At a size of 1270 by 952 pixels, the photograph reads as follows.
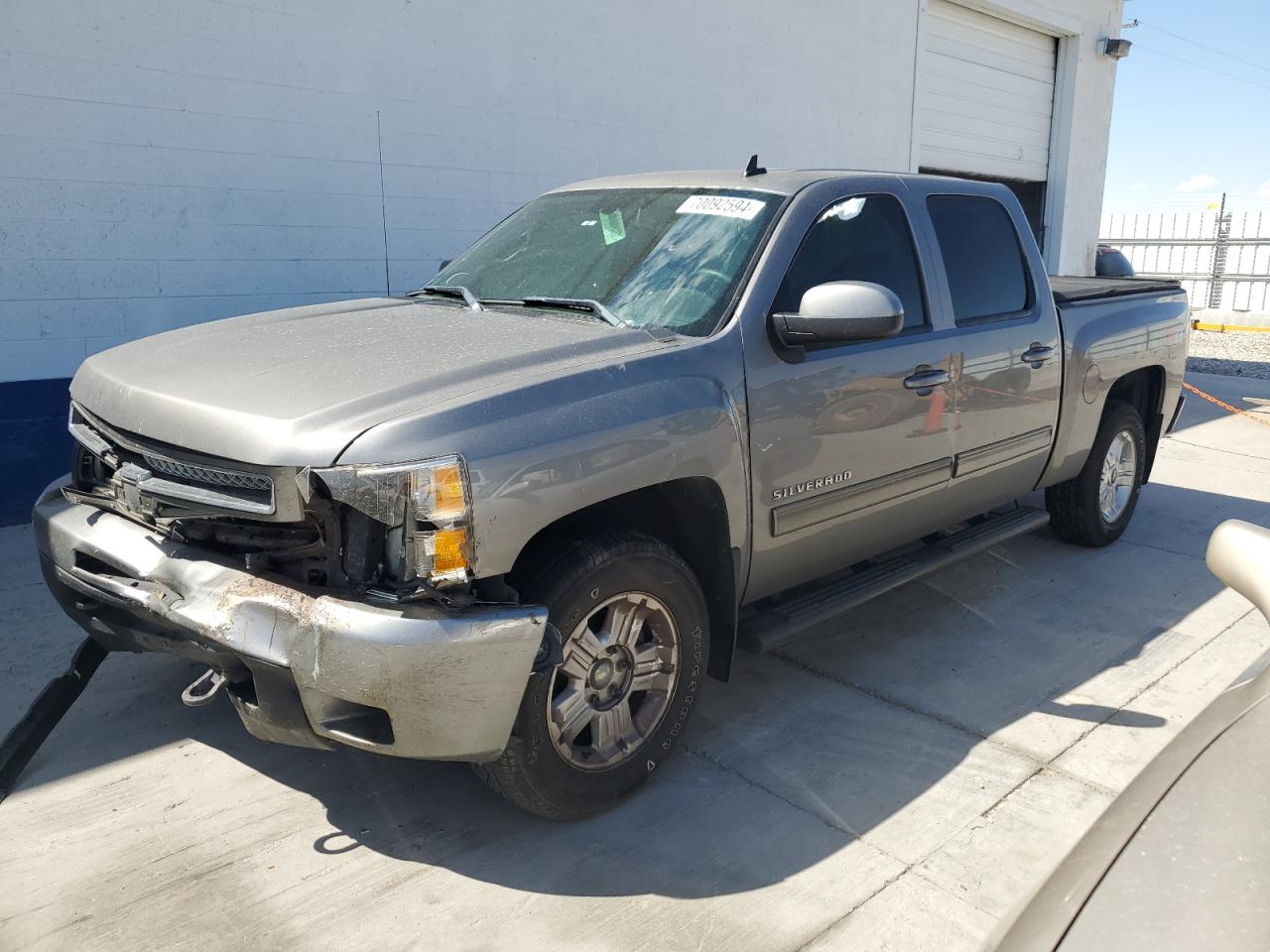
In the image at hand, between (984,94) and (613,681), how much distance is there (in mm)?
13447

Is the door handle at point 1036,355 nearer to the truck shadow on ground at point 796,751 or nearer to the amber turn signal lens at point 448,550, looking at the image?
the truck shadow on ground at point 796,751

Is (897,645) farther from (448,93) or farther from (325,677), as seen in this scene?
(448,93)

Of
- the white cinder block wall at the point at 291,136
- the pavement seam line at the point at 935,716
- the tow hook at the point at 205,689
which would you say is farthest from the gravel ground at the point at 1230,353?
the tow hook at the point at 205,689

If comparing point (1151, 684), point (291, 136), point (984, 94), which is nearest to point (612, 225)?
point (1151, 684)

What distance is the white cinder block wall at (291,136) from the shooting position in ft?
19.7

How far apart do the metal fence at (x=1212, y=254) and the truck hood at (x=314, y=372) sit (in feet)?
75.4

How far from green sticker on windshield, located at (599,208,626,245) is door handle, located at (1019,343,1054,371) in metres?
1.88

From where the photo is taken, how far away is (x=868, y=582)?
3.98 metres

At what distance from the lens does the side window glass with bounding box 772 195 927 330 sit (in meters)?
3.62

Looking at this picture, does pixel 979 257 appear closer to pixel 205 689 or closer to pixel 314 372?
pixel 314 372

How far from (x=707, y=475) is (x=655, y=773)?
0.99 metres

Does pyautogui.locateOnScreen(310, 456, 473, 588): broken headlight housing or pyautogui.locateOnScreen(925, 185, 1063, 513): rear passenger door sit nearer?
pyautogui.locateOnScreen(310, 456, 473, 588): broken headlight housing

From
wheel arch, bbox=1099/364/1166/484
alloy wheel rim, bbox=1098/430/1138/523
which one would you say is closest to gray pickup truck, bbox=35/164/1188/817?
alloy wheel rim, bbox=1098/430/1138/523

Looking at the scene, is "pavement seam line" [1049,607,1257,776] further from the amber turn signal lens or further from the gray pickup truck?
the amber turn signal lens
